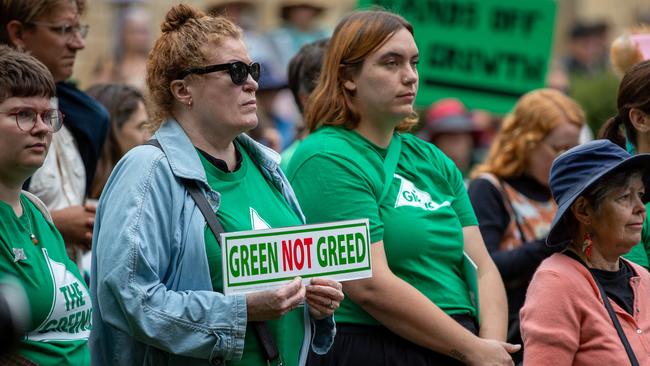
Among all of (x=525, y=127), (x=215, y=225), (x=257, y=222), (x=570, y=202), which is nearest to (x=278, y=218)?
(x=257, y=222)

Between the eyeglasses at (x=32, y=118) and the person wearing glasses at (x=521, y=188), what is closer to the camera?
the eyeglasses at (x=32, y=118)

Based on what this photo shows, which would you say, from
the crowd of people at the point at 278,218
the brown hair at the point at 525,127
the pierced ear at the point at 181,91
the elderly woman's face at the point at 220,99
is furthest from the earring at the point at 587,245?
the brown hair at the point at 525,127

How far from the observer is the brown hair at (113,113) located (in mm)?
6145

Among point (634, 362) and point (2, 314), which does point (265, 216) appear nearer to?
point (634, 362)

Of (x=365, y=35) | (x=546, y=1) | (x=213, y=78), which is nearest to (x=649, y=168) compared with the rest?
(x=365, y=35)

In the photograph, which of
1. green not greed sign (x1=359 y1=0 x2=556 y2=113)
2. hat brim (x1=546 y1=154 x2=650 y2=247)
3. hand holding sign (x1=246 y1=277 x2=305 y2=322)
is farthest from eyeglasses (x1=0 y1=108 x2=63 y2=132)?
green not greed sign (x1=359 y1=0 x2=556 y2=113)

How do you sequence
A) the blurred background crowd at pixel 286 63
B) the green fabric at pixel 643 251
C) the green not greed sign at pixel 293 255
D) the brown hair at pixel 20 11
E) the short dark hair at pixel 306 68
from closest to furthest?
1. the green not greed sign at pixel 293 255
2. the green fabric at pixel 643 251
3. the brown hair at pixel 20 11
4. the short dark hair at pixel 306 68
5. the blurred background crowd at pixel 286 63

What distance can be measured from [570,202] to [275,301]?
1.18 m

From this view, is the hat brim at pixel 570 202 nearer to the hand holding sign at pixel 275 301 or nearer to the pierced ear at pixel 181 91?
the hand holding sign at pixel 275 301

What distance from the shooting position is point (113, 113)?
6.28 meters

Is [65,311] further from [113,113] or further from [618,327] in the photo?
[113,113]

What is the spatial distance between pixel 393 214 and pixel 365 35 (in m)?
0.77

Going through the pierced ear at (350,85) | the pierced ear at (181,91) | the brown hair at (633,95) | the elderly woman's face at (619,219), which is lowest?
the elderly woman's face at (619,219)

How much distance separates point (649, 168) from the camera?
450 cm
